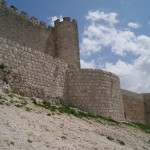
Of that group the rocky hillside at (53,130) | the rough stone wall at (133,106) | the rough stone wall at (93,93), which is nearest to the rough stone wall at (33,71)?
the rough stone wall at (93,93)

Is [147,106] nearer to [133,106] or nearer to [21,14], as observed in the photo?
[133,106]

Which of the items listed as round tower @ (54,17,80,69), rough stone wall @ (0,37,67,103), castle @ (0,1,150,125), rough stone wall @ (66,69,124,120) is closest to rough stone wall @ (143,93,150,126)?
round tower @ (54,17,80,69)

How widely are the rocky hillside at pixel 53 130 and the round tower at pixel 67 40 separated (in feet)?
32.2

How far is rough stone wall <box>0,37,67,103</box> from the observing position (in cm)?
1340

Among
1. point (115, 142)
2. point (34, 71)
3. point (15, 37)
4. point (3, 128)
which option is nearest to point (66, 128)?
point (115, 142)

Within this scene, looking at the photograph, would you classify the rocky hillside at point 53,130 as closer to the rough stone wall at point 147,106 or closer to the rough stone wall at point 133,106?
the rough stone wall at point 133,106

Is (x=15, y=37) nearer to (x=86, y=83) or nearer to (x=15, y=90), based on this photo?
(x=86, y=83)

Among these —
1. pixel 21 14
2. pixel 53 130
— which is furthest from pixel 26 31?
pixel 53 130

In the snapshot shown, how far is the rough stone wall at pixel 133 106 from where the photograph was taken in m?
23.7

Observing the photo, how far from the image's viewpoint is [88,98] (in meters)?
15.8

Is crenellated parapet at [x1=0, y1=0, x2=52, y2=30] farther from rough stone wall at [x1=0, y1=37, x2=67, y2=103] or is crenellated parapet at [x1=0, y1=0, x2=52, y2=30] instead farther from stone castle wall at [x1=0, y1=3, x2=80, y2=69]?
rough stone wall at [x1=0, y1=37, x2=67, y2=103]

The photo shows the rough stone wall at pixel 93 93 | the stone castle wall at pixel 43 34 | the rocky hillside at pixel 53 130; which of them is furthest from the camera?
the stone castle wall at pixel 43 34

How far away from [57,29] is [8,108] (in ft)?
49.5

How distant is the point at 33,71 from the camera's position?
1439 centimetres
